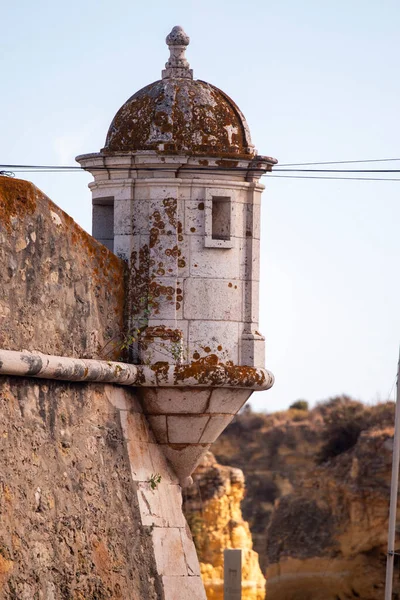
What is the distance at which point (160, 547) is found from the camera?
11219mm

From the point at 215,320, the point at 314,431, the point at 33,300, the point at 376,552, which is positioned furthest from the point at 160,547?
the point at 314,431

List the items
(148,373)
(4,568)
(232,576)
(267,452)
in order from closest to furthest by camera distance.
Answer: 1. (4,568)
2. (148,373)
3. (232,576)
4. (267,452)

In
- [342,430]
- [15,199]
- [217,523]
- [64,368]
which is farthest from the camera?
[342,430]

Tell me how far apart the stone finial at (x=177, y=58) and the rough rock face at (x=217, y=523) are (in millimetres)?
14358

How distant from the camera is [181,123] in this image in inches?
446

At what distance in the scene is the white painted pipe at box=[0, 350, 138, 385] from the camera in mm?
9217

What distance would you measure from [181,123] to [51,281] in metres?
1.88

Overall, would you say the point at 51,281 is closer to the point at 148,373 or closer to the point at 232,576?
the point at 148,373

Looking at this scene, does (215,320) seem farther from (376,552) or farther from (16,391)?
(376,552)

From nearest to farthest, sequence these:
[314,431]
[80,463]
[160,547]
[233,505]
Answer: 1. [80,463]
2. [160,547]
3. [233,505]
4. [314,431]

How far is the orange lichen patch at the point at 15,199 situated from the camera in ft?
31.2

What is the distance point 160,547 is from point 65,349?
1.84m

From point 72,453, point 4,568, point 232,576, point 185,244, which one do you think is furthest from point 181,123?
point 232,576

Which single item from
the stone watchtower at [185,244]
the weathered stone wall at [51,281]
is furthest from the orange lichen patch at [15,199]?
the stone watchtower at [185,244]
